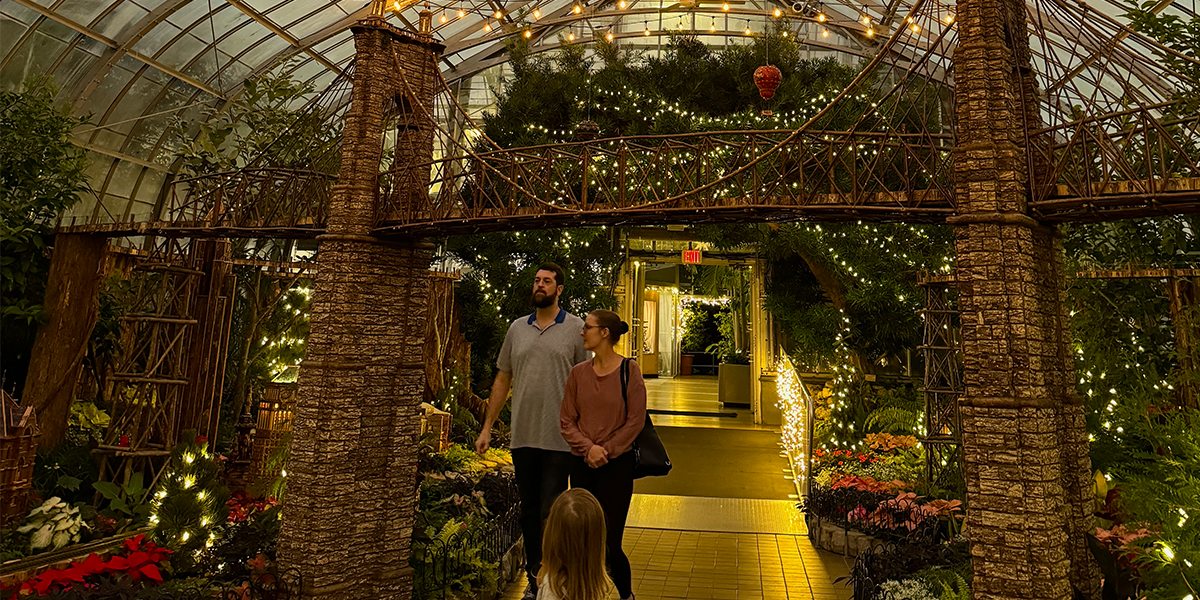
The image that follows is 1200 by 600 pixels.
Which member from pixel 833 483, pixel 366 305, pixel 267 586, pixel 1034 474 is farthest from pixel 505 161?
pixel 833 483

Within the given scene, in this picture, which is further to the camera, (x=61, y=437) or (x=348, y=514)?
(x=61, y=437)

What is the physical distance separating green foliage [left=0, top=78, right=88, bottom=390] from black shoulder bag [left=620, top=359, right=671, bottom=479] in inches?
255

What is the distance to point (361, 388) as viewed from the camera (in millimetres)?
5289

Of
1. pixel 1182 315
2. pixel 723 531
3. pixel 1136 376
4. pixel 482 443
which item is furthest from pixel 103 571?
pixel 1182 315

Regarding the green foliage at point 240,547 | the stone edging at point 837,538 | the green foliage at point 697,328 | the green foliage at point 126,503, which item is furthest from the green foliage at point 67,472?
the green foliage at point 697,328

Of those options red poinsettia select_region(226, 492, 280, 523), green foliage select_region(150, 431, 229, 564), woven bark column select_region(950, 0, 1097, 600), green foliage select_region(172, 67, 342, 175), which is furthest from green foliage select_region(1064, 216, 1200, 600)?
green foliage select_region(172, 67, 342, 175)

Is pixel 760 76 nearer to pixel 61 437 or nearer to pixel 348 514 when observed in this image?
pixel 348 514

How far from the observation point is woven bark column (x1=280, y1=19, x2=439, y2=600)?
16.6ft

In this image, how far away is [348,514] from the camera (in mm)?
5148

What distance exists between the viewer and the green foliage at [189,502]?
5.23 m

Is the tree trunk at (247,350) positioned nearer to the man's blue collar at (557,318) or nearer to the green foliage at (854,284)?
the man's blue collar at (557,318)

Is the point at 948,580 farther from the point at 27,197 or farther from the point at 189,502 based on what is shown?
→ the point at 27,197

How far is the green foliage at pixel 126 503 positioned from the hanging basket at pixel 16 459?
0.61m

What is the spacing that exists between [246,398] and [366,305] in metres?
A: 5.46
